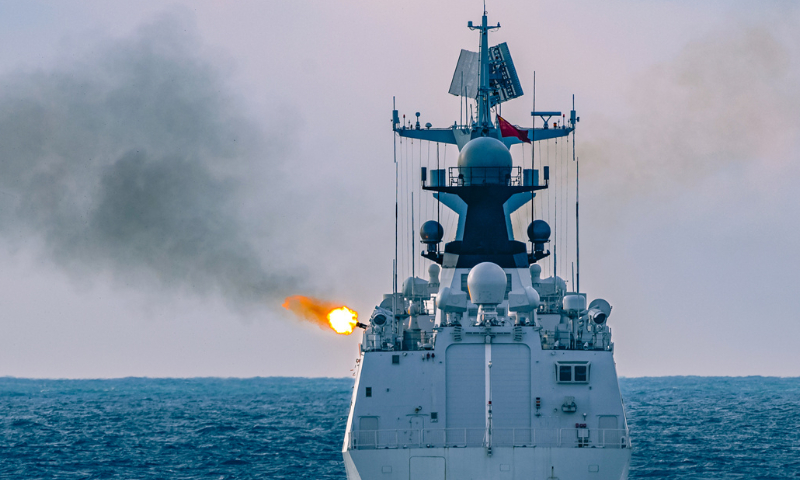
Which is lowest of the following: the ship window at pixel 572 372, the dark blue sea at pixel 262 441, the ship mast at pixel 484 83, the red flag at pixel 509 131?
the dark blue sea at pixel 262 441

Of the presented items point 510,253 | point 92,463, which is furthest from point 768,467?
point 92,463

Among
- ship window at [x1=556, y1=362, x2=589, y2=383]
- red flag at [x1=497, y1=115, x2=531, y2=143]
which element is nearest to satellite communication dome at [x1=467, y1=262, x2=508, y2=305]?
ship window at [x1=556, y1=362, x2=589, y2=383]

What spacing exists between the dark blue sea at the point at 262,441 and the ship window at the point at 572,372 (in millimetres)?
15483

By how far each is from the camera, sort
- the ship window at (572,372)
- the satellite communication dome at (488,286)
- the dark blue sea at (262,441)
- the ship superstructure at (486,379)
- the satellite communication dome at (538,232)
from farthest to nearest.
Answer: the dark blue sea at (262,441) < the satellite communication dome at (538,232) < the satellite communication dome at (488,286) < the ship window at (572,372) < the ship superstructure at (486,379)

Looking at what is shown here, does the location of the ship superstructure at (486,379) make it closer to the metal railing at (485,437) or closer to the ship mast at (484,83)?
the metal railing at (485,437)

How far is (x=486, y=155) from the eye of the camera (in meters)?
37.3

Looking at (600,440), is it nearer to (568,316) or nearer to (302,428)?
(568,316)

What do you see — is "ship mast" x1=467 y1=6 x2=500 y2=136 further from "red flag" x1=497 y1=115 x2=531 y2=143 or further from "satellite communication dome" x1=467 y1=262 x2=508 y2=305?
"satellite communication dome" x1=467 y1=262 x2=508 y2=305

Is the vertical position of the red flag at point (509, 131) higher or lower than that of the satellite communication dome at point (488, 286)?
higher

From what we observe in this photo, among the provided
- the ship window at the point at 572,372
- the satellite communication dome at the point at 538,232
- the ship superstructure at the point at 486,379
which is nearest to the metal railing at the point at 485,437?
the ship superstructure at the point at 486,379

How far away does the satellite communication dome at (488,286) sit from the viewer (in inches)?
1313

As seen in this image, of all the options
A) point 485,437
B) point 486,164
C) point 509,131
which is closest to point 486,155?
point 486,164

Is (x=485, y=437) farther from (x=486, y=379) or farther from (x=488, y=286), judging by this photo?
(x=488, y=286)

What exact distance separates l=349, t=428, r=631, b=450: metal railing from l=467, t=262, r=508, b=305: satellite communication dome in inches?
146
